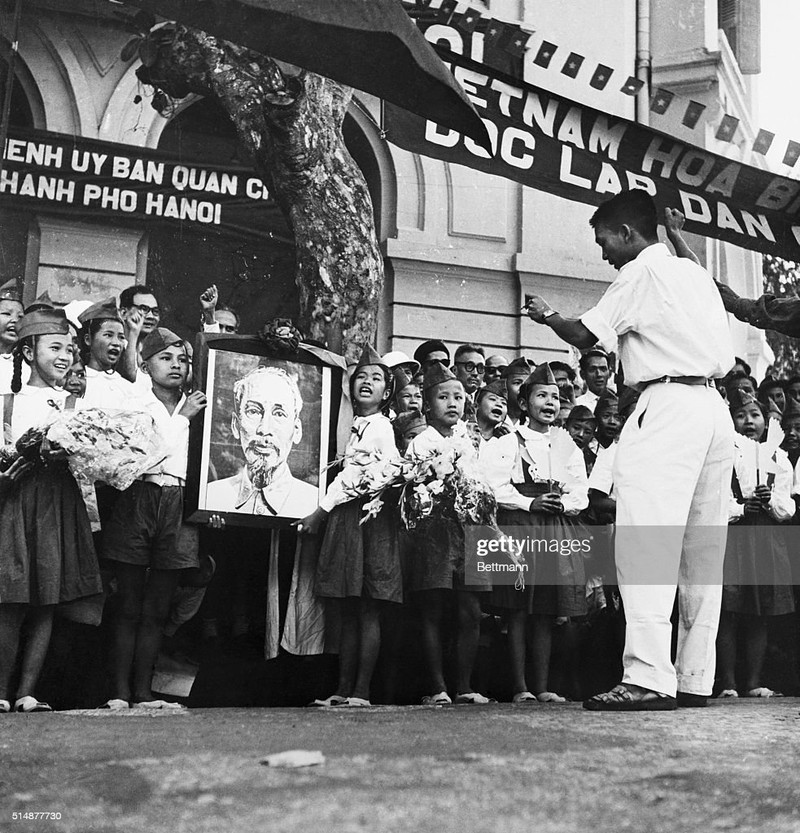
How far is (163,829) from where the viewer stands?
270 cm

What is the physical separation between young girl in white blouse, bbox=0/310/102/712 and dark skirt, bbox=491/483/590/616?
5.55 feet

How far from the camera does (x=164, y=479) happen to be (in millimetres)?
4754

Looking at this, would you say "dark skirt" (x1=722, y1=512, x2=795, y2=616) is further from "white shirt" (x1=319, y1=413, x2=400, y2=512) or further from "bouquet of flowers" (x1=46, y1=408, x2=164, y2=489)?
"bouquet of flowers" (x1=46, y1=408, x2=164, y2=489)

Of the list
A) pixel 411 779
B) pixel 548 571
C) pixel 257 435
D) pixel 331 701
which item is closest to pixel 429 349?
pixel 257 435

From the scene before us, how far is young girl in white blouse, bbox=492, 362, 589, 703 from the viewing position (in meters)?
5.13

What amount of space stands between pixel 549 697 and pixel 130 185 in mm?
2671

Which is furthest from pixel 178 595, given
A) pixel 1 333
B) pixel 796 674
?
pixel 796 674

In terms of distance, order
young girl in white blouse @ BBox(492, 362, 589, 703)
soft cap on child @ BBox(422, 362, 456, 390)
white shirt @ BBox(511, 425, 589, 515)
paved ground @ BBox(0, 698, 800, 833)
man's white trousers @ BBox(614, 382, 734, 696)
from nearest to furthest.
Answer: paved ground @ BBox(0, 698, 800, 833), man's white trousers @ BBox(614, 382, 734, 696), young girl in white blouse @ BBox(492, 362, 589, 703), soft cap on child @ BBox(422, 362, 456, 390), white shirt @ BBox(511, 425, 589, 515)

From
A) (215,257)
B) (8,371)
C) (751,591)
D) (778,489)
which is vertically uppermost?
(215,257)

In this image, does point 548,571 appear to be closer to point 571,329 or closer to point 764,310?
point 571,329

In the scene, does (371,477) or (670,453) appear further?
(371,477)

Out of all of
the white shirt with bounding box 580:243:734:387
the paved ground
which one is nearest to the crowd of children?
the white shirt with bounding box 580:243:734:387

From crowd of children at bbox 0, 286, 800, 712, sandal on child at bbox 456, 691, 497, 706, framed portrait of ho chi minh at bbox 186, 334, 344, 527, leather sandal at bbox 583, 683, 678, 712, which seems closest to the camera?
leather sandal at bbox 583, 683, 678, 712

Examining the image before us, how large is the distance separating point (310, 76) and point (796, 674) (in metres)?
3.39
